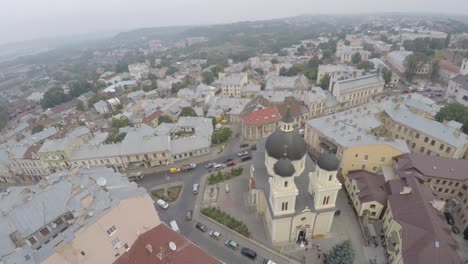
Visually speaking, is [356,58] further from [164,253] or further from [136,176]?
[164,253]

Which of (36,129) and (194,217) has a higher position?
(36,129)

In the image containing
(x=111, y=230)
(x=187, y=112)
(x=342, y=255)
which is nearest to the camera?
(x=111, y=230)

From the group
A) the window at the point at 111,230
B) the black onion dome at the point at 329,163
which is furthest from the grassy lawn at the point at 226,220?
the black onion dome at the point at 329,163

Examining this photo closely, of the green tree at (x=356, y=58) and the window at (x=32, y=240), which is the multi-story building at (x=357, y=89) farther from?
the window at (x=32, y=240)

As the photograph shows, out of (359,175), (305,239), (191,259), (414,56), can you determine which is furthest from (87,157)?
(414,56)

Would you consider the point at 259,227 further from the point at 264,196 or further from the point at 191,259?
the point at 191,259

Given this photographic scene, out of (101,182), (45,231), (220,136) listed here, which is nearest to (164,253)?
(101,182)
